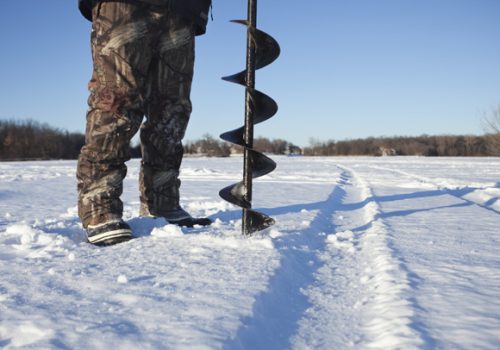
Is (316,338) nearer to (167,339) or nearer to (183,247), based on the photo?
(167,339)

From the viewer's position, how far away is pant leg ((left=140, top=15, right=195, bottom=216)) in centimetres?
225

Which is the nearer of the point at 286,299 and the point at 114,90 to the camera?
the point at 286,299

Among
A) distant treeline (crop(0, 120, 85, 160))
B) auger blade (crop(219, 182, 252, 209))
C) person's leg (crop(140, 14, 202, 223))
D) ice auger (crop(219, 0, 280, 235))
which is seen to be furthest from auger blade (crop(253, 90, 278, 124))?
distant treeline (crop(0, 120, 85, 160))

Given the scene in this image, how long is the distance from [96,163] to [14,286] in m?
0.93

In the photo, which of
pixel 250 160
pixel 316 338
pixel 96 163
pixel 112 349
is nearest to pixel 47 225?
pixel 96 163

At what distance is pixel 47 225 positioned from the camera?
215 cm

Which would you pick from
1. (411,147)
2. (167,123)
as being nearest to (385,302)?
(167,123)

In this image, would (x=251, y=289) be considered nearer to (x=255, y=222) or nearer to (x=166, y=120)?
(x=255, y=222)

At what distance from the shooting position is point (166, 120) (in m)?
2.36

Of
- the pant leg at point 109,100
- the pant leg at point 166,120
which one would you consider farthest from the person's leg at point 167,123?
the pant leg at point 109,100

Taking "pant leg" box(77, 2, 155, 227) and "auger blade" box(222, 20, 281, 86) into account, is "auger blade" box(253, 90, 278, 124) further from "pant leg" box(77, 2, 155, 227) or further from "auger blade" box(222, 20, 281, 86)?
"pant leg" box(77, 2, 155, 227)

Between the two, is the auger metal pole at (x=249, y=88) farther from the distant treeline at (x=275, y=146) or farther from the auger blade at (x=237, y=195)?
the distant treeline at (x=275, y=146)

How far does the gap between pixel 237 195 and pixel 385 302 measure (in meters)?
1.01

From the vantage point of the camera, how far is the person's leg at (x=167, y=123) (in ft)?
7.39
